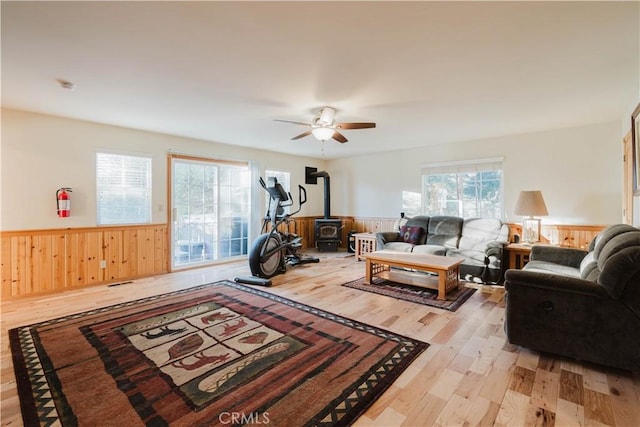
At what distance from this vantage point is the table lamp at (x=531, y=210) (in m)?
4.35

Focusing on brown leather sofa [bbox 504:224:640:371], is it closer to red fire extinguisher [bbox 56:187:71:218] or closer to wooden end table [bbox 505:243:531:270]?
wooden end table [bbox 505:243:531:270]

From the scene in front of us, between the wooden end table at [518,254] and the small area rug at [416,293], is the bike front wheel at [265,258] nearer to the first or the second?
the small area rug at [416,293]

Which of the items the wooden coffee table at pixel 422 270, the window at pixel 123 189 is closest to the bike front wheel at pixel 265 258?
the wooden coffee table at pixel 422 270

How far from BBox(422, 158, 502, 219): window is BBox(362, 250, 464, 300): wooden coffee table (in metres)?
2.00

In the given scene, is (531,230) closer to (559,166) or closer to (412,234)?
(559,166)

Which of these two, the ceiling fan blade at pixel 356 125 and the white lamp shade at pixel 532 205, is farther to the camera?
the white lamp shade at pixel 532 205

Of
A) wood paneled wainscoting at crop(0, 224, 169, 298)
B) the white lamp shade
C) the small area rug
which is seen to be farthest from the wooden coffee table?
wood paneled wainscoting at crop(0, 224, 169, 298)

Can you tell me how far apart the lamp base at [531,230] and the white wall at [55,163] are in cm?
609

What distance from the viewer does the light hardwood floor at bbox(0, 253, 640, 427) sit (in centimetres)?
166

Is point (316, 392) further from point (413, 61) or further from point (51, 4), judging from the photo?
point (51, 4)

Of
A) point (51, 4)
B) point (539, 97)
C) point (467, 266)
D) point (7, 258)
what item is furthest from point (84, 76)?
point (467, 266)

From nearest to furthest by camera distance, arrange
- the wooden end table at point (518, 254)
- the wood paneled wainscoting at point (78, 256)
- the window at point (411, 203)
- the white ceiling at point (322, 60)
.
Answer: the white ceiling at point (322, 60) < the wood paneled wainscoting at point (78, 256) < the wooden end table at point (518, 254) < the window at point (411, 203)

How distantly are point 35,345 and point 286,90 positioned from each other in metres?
3.28

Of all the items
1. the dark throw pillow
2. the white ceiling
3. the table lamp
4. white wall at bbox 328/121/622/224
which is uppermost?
the white ceiling
